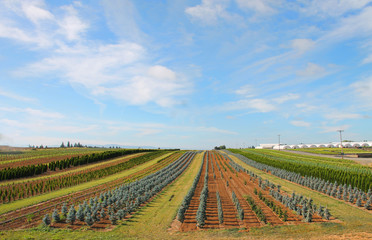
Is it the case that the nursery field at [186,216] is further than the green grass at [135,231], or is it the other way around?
the nursery field at [186,216]

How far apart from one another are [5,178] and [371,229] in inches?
1835

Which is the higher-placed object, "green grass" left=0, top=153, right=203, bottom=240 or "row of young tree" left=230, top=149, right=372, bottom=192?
"row of young tree" left=230, top=149, right=372, bottom=192

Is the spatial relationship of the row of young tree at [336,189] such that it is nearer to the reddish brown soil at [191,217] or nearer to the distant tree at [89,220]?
the reddish brown soil at [191,217]

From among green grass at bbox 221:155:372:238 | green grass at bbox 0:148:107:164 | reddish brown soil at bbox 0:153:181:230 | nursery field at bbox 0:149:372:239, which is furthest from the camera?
green grass at bbox 0:148:107:164

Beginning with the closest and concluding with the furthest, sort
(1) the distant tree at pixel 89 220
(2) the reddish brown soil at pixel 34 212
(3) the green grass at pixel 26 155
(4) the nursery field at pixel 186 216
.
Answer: (4) the nursery field at pixel 186 216
(1) the distant tree at pixel 89 220
(2) the reddish brown soil at pixel 34 212
(3) the green grass at pixel 26 155

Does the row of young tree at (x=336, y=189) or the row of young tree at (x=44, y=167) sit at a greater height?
the row of young tree at (x=44, y=167)

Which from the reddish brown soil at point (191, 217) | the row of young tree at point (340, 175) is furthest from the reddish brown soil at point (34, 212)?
the row of young tree at point (340, 175)

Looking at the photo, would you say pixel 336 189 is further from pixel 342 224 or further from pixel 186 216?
pixel 186 216

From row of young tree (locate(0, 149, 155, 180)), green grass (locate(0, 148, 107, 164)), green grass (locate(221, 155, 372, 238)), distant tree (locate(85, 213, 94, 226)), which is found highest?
green grass (locate(0, 148, 107, 164))

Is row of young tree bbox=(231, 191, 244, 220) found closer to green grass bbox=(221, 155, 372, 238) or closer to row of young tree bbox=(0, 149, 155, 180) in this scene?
green grass bbox=(221, 155, 372, 238)

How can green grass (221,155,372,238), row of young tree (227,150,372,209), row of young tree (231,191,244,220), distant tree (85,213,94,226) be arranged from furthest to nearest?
1. row of young tree (227,150,372,209)
2. row of young tree (231,191,244,220)
3. distant tree (85,213,94,226)
4. green grass (221,155,372,238)

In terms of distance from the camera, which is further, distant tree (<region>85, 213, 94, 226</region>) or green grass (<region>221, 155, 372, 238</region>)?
distant tree (<region>85, 213, 94, 226</region>)

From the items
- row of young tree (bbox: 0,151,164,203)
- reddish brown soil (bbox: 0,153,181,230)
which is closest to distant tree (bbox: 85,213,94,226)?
reddish brown soil (bbox: 0,153,181,230)

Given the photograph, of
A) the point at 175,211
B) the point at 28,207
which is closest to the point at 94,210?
the point at 175,211
